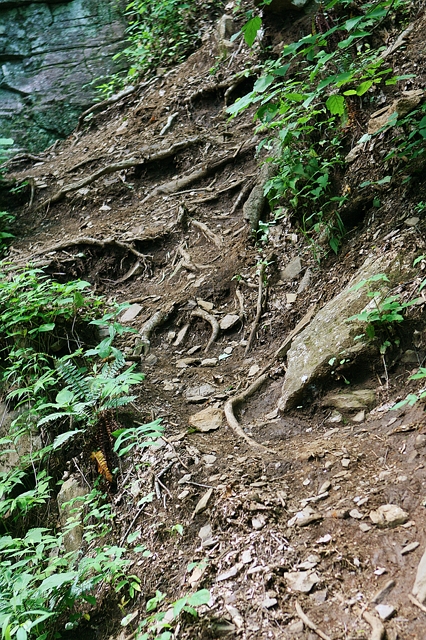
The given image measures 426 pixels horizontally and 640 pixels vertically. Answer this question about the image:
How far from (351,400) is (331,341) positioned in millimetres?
462

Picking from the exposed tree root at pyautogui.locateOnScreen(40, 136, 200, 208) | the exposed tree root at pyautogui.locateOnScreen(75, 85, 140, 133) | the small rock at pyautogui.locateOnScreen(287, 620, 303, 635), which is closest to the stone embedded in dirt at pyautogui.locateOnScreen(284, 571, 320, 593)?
the small rock at pyautogui.locateOnScreen(287, 620, 303, 635)

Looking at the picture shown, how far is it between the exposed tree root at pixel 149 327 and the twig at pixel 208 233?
0.94 metres

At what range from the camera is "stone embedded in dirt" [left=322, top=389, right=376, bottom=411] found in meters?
3.35

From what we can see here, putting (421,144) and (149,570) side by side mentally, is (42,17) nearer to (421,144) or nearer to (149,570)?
(421,144)

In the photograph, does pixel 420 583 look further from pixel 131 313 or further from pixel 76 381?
pixel 131 313

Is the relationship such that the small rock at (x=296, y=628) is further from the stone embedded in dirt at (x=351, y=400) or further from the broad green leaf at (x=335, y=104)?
the broad green leaf at (x=335, y=104)

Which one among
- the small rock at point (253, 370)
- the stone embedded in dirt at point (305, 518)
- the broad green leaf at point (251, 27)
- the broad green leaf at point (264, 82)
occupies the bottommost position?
the small rock at point (253, 370)

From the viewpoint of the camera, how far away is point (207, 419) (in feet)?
13.0

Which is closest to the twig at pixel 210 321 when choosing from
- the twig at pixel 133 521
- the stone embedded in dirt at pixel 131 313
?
the stone embedded in dirt at pixel 131 313

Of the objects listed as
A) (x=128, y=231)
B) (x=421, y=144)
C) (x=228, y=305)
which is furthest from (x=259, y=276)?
(x=128, y=231)

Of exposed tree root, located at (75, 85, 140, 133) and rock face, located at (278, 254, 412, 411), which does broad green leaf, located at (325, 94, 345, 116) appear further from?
exposed tree root, located at (75, 85, 140, 133)

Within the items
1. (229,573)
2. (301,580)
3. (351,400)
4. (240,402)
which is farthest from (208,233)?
(301,580)

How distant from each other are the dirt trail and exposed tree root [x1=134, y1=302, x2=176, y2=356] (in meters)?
0.05

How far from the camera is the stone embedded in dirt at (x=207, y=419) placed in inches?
152
